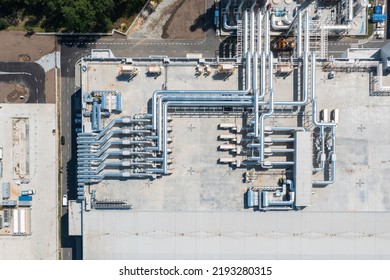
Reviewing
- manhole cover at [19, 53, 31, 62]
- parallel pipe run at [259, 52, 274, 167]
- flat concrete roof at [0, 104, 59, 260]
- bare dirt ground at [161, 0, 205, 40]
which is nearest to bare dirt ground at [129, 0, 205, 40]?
bare dirt ground at [161, 0, 205, 40]

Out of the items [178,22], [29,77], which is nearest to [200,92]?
A: [178,22]

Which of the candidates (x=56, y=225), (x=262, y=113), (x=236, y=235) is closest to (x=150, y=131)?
(x=262, y=113)

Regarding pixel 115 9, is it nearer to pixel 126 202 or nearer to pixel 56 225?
pixel 126 202

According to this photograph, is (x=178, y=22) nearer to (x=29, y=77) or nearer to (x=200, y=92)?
(x=200, y=92)

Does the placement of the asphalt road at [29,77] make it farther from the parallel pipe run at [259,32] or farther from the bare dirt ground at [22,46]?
the parallel pipe run at [259,32]

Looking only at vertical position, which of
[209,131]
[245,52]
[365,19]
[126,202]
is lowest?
[126,202]

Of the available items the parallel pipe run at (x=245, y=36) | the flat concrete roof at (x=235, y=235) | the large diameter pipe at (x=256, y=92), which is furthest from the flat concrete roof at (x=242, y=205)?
the parallel pipe run at (x=245, y=36)
